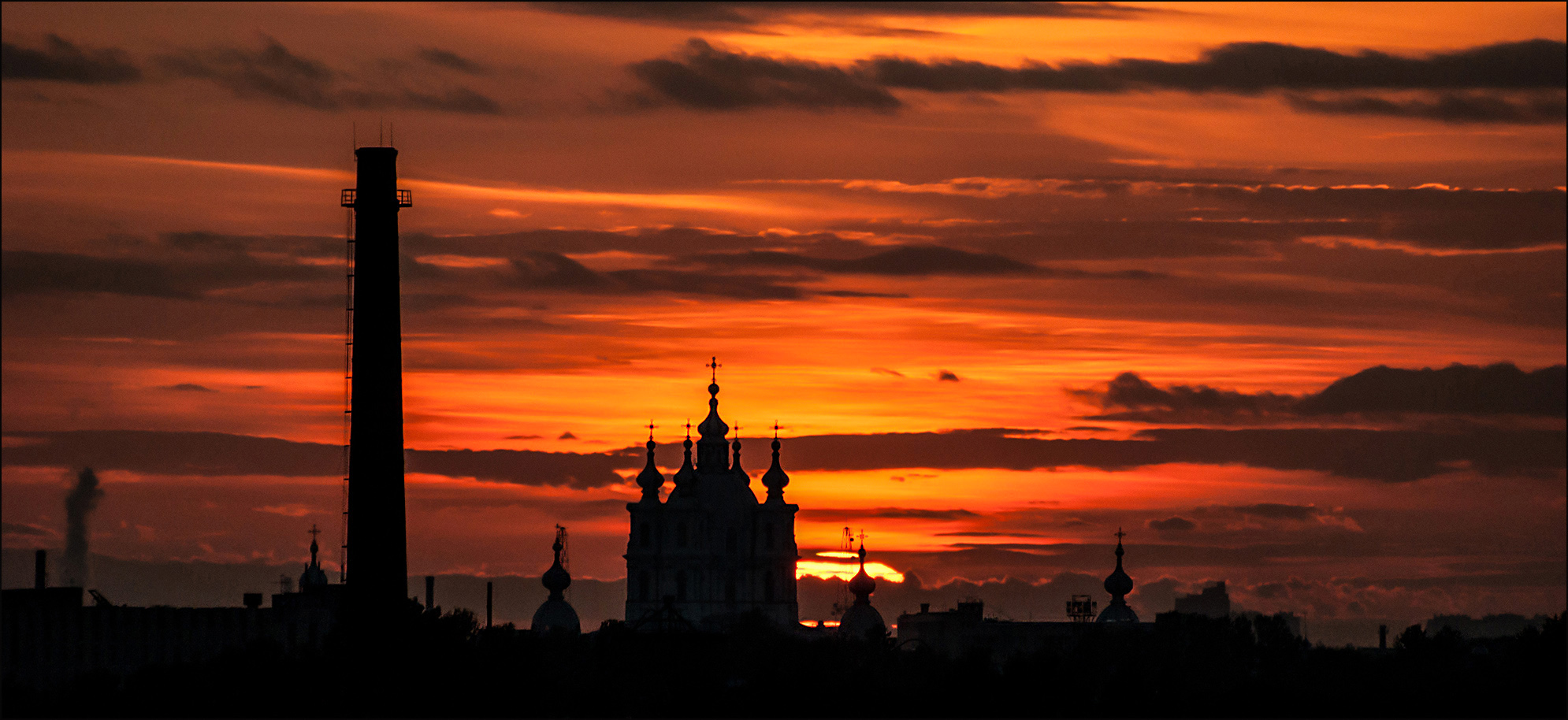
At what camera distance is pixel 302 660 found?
11719cm

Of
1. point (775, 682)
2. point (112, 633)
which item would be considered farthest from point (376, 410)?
point (775, 682)

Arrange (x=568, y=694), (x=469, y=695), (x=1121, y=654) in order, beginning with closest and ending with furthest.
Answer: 1. (x=469, y=695)
2. (x=568, y=694)
3. (x=1121, y=654)

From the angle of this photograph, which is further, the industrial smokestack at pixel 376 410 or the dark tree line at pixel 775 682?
the industrial smokestack at pixel 376 410

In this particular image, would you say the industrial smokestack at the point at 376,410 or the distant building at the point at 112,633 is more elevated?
the industrial smokestack at the point at 376,410

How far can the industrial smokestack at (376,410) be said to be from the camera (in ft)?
398

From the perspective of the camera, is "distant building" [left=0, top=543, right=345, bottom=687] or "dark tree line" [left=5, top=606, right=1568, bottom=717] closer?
"dark tree line" [left=5, top=606, right=1568, bottom=717]

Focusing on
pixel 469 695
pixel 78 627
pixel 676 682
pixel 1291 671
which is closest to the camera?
pixel 469 695

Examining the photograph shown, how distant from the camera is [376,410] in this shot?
122 metres

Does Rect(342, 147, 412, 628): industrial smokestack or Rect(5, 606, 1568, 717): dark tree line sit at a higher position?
Rect(342, 147, 412, 628): industrial smokestack

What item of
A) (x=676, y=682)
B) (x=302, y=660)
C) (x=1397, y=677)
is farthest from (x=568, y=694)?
(x=1397, y=677)

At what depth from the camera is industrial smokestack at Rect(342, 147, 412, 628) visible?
121 metres

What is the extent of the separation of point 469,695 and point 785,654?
196 ft

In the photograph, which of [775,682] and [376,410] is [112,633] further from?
[775,682]

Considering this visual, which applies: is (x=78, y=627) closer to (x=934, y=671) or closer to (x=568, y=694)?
(x=568, y=694)
